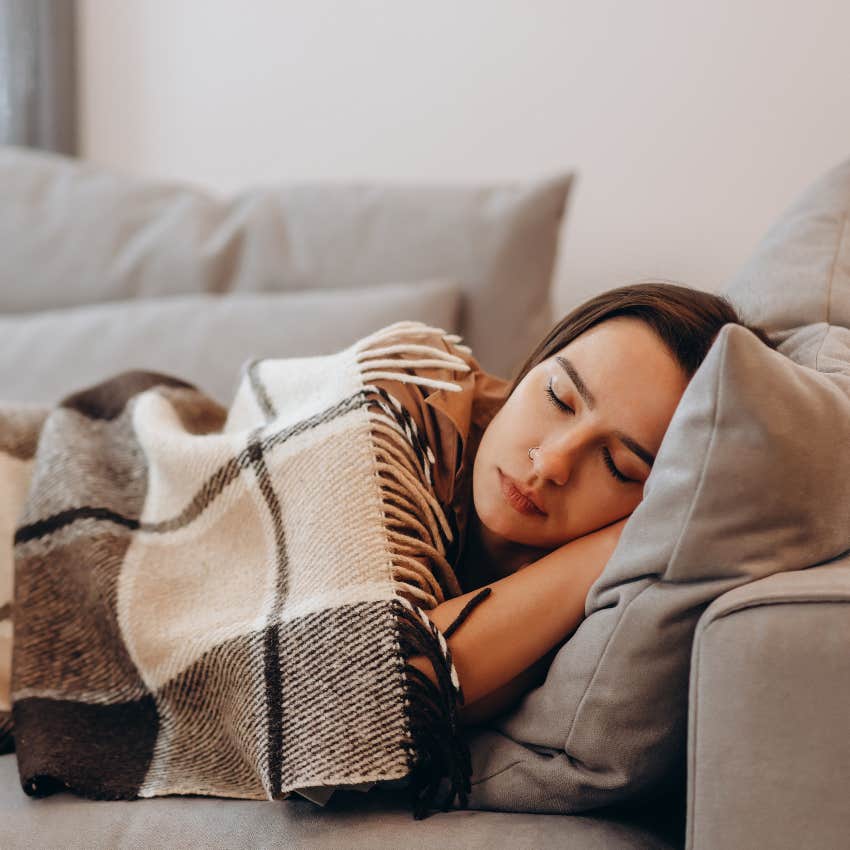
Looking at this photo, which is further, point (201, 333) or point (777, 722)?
point (201, 333)

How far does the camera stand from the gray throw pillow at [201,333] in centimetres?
129

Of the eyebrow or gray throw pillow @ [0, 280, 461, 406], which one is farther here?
gray throw pillow @ [0, 280, 461, 406]

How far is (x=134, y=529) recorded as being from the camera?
3.10 ft

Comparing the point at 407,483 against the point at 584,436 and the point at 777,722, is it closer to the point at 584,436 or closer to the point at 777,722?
the point at 584,436

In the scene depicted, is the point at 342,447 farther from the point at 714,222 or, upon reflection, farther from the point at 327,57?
the point at 327,57

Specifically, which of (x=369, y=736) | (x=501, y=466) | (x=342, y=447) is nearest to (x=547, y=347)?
(x=501, y=466)

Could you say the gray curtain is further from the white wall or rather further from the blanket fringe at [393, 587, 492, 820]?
the blanket fringe at [393, 587, 492, 820]

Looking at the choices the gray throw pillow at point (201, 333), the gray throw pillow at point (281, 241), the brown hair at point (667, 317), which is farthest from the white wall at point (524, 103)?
the brown hair at point (667, 317)

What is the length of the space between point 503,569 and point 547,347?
23cm

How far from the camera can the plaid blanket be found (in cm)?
72

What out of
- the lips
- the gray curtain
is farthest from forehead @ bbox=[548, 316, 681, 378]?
the gray curtain

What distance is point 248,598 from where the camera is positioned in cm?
84

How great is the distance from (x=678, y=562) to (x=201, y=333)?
2.90ft

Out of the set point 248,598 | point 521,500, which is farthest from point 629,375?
point 248,598
